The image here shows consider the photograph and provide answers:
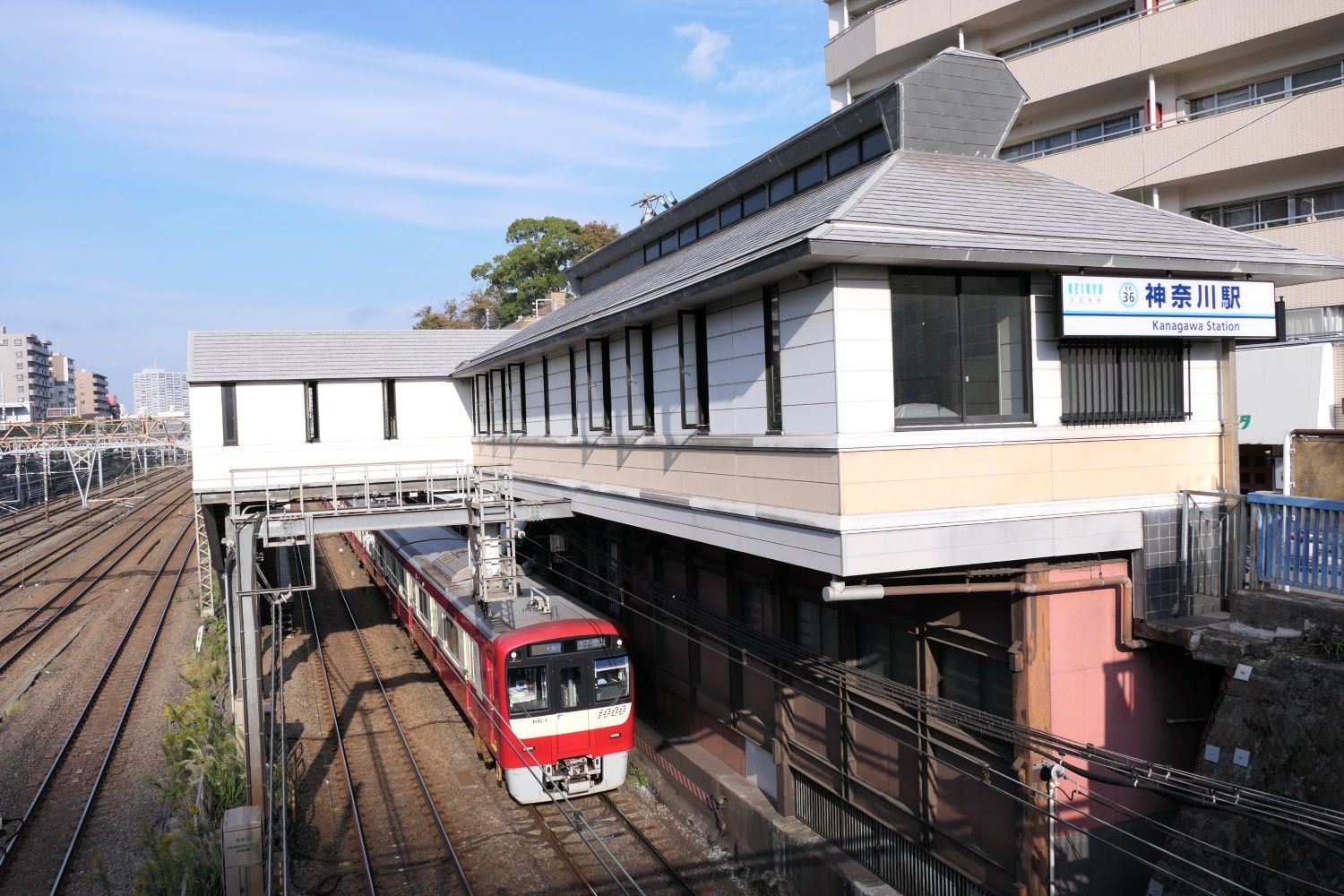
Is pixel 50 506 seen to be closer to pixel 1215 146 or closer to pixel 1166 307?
pixel 1215 146

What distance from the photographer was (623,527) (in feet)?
58.2

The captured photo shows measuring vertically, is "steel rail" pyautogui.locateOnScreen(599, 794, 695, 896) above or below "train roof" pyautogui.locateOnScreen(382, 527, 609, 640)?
below

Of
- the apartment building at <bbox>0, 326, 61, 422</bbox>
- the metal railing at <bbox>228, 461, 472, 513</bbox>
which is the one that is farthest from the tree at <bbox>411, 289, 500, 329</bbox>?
the apartment building at <bbox>0, 326, 61, 422</bbox>

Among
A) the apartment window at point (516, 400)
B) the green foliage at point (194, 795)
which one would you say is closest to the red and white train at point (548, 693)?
the green foliage at point (194, 795)

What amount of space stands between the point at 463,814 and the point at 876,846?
22.3 feet

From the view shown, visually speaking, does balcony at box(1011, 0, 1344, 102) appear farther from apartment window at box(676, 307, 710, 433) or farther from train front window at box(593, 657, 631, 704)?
train front window at box(593, 657, 631, 704)

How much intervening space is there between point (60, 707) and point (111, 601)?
12000 mm

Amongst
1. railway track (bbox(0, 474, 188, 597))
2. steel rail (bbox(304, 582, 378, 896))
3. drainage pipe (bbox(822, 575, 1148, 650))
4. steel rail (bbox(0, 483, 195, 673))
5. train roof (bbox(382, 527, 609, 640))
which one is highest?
drainage pipe (bbox(822, 575, 1148, 650))

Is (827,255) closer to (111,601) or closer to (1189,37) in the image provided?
(1189,37)

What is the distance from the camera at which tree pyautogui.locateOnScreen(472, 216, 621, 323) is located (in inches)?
2263

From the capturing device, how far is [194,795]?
47.6 feet

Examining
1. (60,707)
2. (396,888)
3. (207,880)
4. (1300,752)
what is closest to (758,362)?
(1300,752)

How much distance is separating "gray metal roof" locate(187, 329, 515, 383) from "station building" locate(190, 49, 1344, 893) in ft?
38.4

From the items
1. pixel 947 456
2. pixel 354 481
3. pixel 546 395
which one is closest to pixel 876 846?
pixel 947 456
